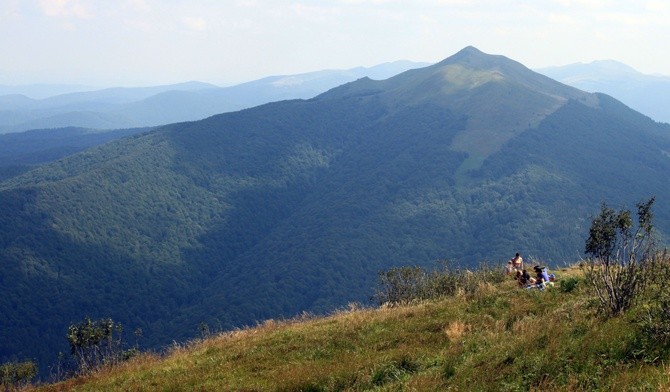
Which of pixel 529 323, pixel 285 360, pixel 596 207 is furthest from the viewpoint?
pixel 596 207

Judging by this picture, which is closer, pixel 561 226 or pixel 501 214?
pixel 561 226

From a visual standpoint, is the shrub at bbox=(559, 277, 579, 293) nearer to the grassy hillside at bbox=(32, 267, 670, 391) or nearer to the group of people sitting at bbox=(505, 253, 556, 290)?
the grassy hillside at bbox=(32, 267, 670, 391)

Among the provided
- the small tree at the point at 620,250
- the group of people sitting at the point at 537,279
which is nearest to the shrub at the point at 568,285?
the group of people sitting at the point at 537,279

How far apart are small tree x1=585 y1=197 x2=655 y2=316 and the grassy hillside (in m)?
0.71

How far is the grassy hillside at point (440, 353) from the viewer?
10.3 metres

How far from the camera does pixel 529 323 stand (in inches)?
597

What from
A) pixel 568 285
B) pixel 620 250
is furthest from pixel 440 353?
pixel 568 285

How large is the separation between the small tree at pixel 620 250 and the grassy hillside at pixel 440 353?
0.71 m

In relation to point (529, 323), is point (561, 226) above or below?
below

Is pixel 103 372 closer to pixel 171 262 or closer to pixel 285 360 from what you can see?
pixel 285 360

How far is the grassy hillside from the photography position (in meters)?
10.3

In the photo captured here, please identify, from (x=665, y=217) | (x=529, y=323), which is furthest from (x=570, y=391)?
(x=665, y=217)

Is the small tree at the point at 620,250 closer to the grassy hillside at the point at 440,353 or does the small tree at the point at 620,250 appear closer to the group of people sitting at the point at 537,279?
the grassy hillside at the point at 440,353

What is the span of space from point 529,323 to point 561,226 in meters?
174
